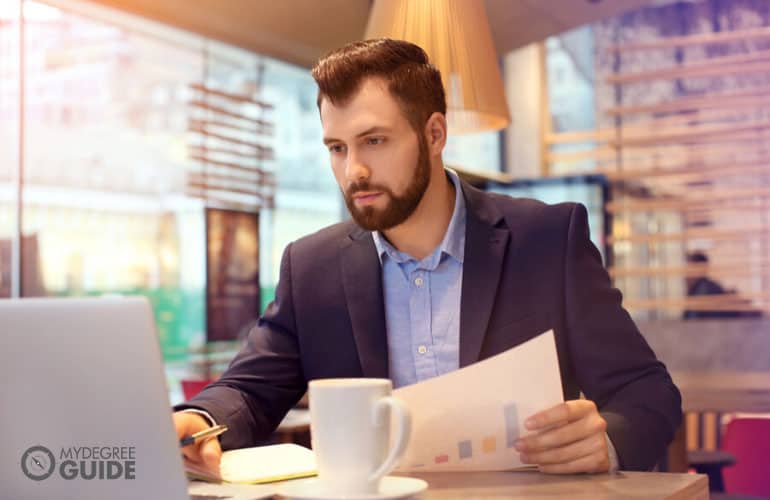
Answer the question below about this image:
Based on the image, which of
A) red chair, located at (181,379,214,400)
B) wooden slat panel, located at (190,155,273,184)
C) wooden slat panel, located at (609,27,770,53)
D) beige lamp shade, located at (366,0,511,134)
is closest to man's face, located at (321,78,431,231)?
beige lamp shade, located at (366,0,511,134)

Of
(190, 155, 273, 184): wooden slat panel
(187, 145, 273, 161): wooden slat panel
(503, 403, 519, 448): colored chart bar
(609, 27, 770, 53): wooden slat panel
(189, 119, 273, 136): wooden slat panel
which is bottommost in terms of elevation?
(503, 403, 519, 448): colored chart bar

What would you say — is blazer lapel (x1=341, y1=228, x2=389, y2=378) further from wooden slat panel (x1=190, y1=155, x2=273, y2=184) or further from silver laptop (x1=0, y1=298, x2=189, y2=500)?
wooden slat panel (x1=190, y1=155, x2=273, y2=184)

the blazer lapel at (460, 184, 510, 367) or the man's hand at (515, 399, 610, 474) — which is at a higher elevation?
the blazer lapel at (460, 184, 510, 367)

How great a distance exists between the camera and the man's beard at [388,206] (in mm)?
1828

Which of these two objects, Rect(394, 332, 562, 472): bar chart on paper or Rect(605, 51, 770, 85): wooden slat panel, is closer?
Rect(394, 332, 562, 472): bar chart on paper

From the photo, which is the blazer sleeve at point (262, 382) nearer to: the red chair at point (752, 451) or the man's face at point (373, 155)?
the man's face at point (373, 155)

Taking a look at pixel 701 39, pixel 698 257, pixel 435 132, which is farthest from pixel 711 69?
pixel 435 132

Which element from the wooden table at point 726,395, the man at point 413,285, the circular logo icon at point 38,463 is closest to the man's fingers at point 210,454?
the man at point 413,285

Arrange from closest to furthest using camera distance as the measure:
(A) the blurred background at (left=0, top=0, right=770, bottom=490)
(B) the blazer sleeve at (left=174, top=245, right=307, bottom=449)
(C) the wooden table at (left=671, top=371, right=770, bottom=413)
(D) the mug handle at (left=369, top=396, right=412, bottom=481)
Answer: (D) the mug handle at (left=369, top=396, right=412, bottom=481) < (B) the blazer sleeve at (left=174, top=245, right=307, bottom=449) < (C) the wooden table at (left=671, top=371, right=770, bottom=413) < (A) the blurred background at (left=0, top=0, right=770, bottom=490)

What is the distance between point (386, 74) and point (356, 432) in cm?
96

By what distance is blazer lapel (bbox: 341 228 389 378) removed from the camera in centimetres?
196

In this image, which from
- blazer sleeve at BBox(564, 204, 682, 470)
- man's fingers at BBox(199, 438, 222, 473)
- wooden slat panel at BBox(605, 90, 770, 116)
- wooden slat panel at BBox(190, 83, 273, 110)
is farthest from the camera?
wooden slat panel at BBox(605, 90, 770, 116)

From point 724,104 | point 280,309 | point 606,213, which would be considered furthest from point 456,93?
point 606,213

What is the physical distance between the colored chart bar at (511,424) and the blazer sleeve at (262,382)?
0.54 metres
